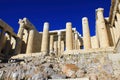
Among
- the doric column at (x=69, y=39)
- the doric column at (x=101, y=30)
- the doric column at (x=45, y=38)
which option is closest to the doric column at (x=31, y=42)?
the doric column at (x=45, y=38)

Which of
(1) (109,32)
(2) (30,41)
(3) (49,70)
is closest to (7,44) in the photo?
(2) (30,41)

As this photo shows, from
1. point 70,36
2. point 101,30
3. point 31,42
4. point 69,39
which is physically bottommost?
point 69,39

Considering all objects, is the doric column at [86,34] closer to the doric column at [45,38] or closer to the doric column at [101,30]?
the doric column at [101,30]

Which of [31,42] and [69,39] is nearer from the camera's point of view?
[69,39]

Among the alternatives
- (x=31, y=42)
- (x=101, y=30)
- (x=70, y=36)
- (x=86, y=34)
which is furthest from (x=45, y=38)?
(x=101, y=30)

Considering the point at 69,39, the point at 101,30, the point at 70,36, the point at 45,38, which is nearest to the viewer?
the point at 101,30

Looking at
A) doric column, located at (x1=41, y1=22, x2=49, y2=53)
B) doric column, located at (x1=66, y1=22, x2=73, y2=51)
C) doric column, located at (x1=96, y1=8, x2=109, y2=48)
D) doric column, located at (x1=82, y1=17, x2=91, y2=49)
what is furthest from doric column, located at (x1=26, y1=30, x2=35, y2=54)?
doric column, located at (x1=96, y1=8, x2=109, y2=48)

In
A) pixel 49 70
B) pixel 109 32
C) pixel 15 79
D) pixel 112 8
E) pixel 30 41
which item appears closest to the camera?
pixel 15 79

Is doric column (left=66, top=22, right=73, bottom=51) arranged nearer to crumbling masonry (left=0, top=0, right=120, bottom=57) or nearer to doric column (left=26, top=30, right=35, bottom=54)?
crumbling masonry (left=0, top=0, right=120, bottom=57)

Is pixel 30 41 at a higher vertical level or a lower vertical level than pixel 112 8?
lower

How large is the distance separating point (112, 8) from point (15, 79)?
18.5 m

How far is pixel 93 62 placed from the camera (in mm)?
11312

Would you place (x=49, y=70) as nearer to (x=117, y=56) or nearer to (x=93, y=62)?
(x=93, y=62)

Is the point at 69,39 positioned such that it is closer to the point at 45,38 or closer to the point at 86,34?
the point at 86,34
